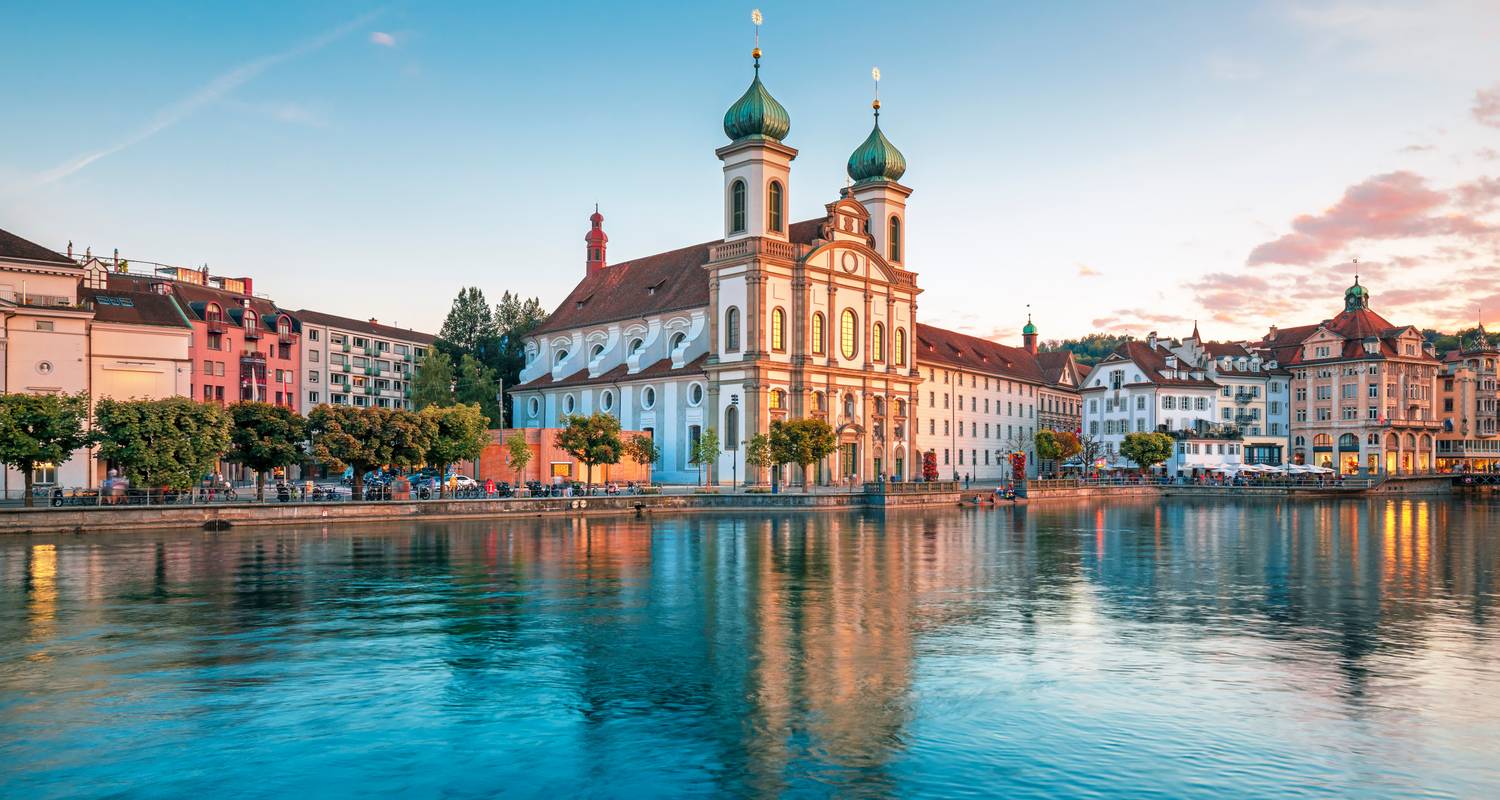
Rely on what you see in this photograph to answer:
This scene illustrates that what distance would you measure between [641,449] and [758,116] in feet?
82.5

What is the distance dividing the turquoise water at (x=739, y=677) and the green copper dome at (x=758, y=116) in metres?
50.1

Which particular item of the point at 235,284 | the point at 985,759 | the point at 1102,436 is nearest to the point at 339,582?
the point at 985,759

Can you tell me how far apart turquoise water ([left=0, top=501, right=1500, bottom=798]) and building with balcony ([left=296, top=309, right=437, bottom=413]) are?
79.2 meters

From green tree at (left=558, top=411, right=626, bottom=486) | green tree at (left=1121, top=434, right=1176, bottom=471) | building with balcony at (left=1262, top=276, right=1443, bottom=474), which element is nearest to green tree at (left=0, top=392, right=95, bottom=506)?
green tree at (left=558, top=411, right=626, bottom=486)

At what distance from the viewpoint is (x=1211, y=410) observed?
11638 cm

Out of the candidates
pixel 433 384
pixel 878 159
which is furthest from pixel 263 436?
pixel 878 159

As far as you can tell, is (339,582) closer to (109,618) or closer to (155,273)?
(109,618)

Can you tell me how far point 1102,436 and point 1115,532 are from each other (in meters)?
73.1

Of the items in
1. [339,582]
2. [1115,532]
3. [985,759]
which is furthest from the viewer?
[1115,532]

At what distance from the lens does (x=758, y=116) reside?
79812 millimetres

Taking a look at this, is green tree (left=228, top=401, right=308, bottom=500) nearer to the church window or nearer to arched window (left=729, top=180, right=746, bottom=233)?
arched window (left=729, top=180, right=746, bottom=233)

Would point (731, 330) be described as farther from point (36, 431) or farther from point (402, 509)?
point (36, 431)

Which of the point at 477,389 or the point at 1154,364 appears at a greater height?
the point at 1154,364

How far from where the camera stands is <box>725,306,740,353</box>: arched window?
261 feet
